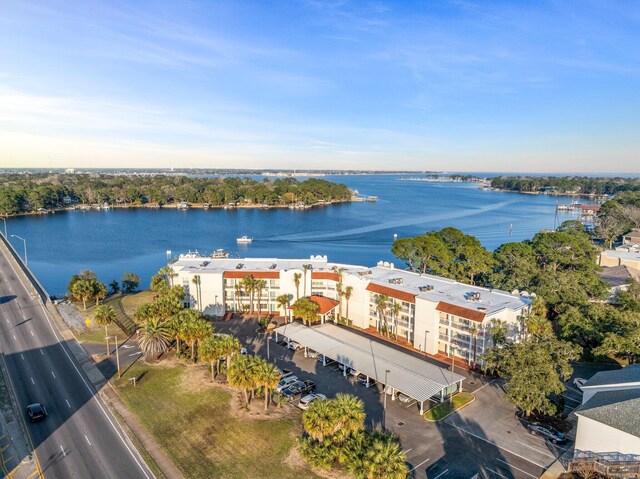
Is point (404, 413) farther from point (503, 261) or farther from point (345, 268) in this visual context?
point (503, 261)

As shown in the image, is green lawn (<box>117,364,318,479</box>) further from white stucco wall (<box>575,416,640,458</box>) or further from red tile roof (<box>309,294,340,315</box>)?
white stucco wall (<box>575,416,640,458</box>)

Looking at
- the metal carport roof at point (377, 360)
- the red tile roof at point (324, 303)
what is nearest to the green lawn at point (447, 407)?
the metal carport roof at point (377, 360)

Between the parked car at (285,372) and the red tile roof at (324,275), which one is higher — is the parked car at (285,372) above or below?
below

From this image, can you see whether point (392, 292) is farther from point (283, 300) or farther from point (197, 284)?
point (197, 284)

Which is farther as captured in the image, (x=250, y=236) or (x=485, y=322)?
(x=250, y=236)

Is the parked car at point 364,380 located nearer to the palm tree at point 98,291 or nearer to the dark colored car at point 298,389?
the dark colored car at point 298,389

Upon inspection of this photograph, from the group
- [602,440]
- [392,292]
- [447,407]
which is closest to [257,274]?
[392,292]

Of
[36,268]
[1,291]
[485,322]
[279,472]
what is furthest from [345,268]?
[36,268]
